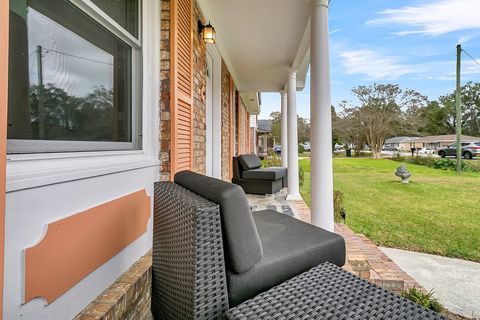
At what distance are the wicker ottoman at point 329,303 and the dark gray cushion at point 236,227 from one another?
174 millimetres

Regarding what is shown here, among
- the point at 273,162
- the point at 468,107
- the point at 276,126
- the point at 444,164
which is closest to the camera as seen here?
the point at 273,162

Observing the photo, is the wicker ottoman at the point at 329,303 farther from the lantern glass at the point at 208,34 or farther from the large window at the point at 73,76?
the lantern glass at the point at 208,34

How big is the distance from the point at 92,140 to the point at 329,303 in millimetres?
1404

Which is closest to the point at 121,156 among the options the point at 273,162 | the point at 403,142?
the point at 273,162

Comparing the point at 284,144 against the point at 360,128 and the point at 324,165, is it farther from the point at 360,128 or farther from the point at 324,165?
the point at 360,128

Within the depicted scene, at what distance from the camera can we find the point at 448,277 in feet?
9.93

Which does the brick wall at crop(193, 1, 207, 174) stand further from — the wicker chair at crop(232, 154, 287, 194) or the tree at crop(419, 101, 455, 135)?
the tree at crop(419, 101, 455, 135)

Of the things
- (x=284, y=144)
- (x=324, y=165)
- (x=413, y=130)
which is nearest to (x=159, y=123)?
(x=324, y=165)

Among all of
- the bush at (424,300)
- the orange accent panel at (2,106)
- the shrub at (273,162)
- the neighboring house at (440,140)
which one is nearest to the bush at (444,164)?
the shrub at (273,162)

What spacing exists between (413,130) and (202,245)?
27.7 m

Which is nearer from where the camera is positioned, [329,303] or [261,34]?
[329,303]

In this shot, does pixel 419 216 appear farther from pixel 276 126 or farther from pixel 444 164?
pixel 276 126

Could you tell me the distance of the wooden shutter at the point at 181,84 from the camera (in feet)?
7.52

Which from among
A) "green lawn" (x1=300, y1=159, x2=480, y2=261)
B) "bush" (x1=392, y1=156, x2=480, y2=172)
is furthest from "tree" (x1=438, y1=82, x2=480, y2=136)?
"green lawn" (x1=300, y1=159, x2=480, y2=261)
